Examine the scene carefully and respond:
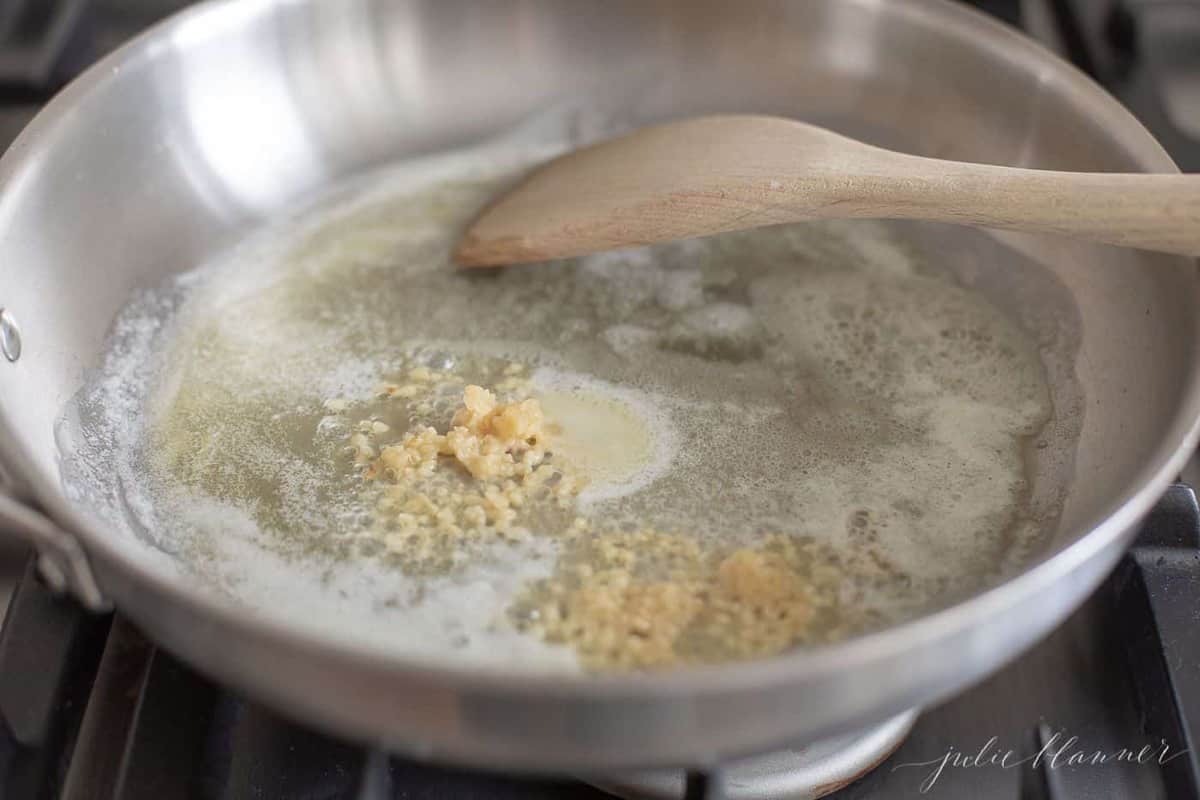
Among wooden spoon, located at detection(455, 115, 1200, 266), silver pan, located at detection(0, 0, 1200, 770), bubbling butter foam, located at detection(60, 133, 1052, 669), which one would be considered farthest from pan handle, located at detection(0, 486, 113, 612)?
wooden spoon, located at detection(455, 115, 1200, 266)

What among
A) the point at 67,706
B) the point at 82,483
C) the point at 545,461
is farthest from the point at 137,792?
the point at 545,461

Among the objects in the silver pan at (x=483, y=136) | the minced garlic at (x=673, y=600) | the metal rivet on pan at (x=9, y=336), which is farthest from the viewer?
the metal rivet on pan at (x=9, y=336)

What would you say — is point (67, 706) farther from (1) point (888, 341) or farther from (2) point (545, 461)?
(1) point (888, 341)

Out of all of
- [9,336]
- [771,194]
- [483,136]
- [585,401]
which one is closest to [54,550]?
[9,336]

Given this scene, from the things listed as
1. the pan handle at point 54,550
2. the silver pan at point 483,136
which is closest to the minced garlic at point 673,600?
the silver pan at point 483,136

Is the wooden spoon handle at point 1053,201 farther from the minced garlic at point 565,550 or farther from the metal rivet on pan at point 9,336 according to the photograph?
the metal rivet on pan at point 9,336
